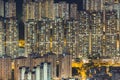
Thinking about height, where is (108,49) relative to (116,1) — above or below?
below

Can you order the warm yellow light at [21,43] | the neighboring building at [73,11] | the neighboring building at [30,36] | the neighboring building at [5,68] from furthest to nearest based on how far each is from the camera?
1. the neighboring building at [73,11]
2. the warm yellow light at [21,43]
3. the neighboring building at [30,36]
4. the neighboring building at [5,68]

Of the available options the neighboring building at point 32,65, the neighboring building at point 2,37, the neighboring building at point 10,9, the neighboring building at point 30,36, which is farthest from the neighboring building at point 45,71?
the neighboring building at point 10,9

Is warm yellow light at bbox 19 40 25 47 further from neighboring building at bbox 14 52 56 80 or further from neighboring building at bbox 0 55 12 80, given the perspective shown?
neighboring building at bbox 0 55 12 80

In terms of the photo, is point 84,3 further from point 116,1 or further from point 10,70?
point 10,70

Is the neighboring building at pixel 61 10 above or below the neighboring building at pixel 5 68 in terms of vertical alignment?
above

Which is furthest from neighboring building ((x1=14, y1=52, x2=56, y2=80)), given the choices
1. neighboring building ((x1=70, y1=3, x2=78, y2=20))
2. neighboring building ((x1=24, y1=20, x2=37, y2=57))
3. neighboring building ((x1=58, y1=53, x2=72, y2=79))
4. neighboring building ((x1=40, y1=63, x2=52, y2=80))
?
neighboring building ((x1=70, y1=3, x2=78, y2=20))

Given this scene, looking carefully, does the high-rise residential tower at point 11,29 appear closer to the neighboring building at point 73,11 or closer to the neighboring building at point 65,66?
the neighboring building at point 65,66

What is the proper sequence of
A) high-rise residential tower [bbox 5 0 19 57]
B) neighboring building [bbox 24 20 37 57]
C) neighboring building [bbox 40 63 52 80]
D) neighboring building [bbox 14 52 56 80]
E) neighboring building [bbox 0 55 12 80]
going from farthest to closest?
neighboring building [bbox 24 20 37 57] < high-rise residential tower [bbox 5 0 19 57] < neighboring building [bbox 0 55 12 80] < neighboring building [bbox 40 63 52 80] < neighboring building [bbox 14 52 56 80]

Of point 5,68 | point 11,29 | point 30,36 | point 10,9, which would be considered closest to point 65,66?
point 5,68

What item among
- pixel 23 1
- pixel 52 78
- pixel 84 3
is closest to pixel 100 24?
pixel 84 3
